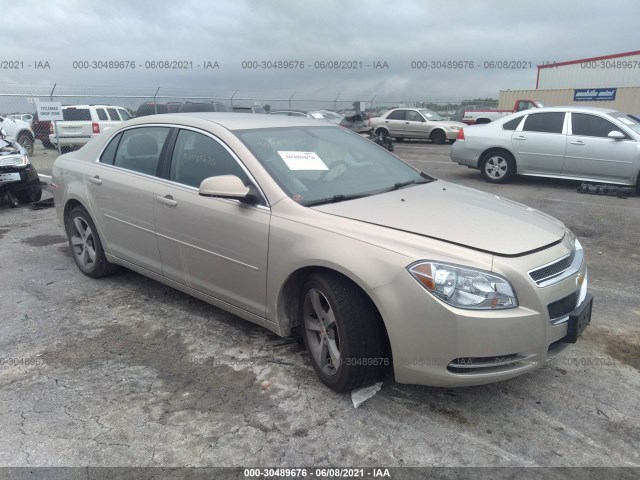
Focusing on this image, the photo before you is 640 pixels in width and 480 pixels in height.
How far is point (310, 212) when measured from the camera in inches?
119

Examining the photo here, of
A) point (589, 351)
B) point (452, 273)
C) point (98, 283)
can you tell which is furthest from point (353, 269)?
point (98, 283)

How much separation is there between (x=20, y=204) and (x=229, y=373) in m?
7.28

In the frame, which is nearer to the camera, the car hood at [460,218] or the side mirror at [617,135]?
the car hood at [460,218]

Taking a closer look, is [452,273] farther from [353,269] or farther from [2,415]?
[2,415]

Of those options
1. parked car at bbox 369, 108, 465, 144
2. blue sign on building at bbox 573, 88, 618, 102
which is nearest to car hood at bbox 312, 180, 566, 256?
parked car at bbox 369, 108, 465, 144

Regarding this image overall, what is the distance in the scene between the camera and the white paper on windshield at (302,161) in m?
3.42

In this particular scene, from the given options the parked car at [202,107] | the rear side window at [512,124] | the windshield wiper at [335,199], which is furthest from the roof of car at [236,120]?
the parked car at [202,107]

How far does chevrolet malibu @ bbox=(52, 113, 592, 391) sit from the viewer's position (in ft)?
8.32

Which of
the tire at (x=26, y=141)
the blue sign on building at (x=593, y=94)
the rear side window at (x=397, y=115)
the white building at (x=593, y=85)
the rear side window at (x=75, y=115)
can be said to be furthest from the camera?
the blue sign on building at (x=593, y=94)

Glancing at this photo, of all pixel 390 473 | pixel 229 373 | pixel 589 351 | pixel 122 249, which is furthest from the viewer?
pixel 122 249

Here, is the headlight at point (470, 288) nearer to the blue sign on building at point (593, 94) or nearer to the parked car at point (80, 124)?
the parked car at point (80, 124)

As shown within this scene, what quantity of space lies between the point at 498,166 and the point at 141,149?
25.7 feet

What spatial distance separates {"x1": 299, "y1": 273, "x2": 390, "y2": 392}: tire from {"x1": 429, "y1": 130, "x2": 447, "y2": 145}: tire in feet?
57.9

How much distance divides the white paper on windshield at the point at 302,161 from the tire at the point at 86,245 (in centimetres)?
220
